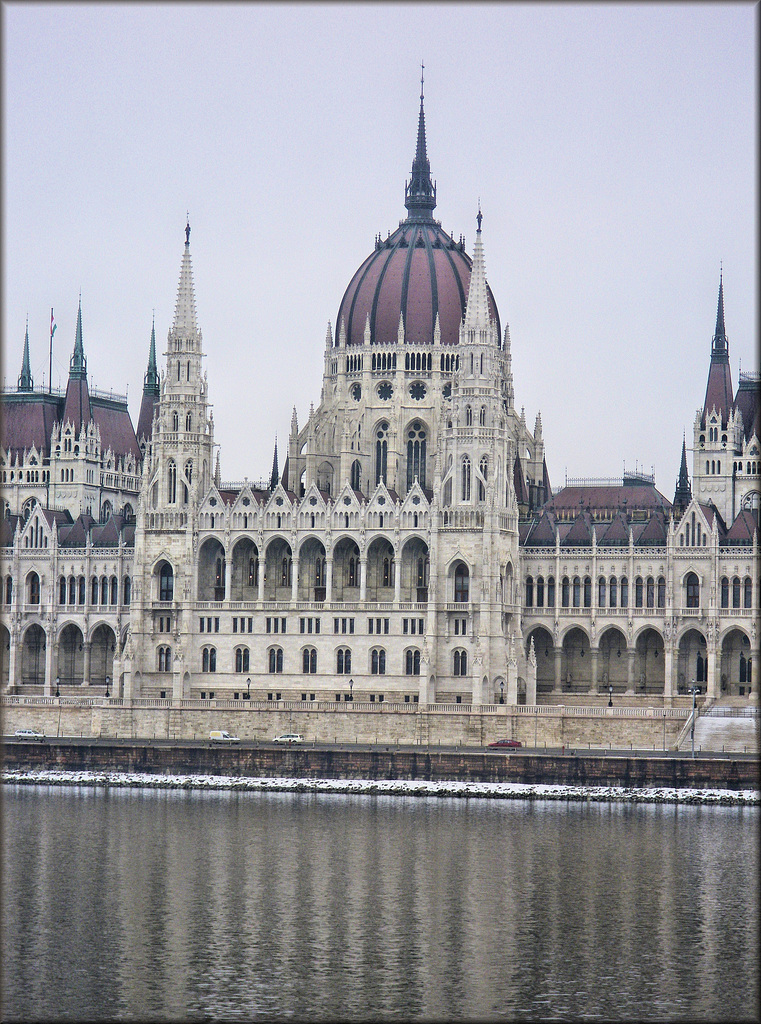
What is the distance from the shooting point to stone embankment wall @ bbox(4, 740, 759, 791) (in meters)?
112

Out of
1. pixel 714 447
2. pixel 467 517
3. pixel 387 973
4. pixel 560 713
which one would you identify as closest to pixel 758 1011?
pixel 387 973

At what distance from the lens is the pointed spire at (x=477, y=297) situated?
141 meters

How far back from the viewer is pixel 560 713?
128m

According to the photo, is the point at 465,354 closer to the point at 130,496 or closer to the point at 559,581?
the point at 559,581

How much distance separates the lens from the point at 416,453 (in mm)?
155375

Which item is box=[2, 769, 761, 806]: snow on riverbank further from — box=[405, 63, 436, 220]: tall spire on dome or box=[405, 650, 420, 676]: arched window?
box=[405, 63, 436, 220]: tall spire on dome

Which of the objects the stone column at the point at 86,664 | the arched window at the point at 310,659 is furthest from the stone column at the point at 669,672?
the stone column at the point at 86,664

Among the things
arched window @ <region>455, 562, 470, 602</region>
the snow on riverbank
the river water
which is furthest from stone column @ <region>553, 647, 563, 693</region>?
the river water

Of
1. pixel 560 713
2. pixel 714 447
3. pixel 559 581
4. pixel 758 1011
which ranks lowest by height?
pixel 758 1011

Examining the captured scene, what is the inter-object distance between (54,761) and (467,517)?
3366 cm

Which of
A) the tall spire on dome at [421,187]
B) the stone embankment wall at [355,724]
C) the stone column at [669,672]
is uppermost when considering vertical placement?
the tall spire on dome at [421,187]

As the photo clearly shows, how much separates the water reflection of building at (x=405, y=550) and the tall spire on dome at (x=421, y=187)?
195 mm

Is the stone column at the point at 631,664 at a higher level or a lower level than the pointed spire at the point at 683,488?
lower

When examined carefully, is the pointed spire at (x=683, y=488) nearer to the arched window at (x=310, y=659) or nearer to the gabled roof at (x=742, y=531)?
the gabled roof at (x=742, y=531)
